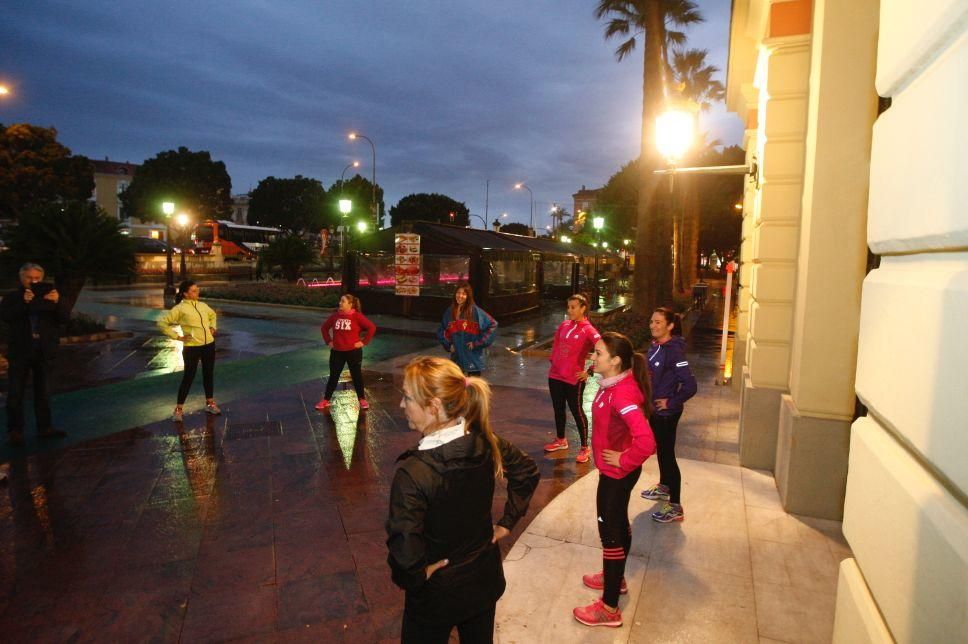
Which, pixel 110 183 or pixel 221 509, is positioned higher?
pixel 110 183

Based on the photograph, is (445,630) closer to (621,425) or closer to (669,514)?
(621,425)

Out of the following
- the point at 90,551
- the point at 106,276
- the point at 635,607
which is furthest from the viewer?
the point at 106,276

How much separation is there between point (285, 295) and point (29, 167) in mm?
28294

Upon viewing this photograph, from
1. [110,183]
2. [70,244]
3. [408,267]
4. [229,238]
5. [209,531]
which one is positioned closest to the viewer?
[209,531]

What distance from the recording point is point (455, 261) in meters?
19.9

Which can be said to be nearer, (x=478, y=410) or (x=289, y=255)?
(x=478, y=410)

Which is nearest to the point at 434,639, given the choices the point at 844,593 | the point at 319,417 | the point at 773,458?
the point at 844,593

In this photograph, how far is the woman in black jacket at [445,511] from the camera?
2.06m

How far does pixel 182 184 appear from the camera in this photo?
220 feet

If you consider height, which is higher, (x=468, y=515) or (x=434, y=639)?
(x=468, y=515)

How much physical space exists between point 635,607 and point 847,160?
141 inches

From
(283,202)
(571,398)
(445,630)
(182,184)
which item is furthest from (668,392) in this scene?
Answer: (283,202)

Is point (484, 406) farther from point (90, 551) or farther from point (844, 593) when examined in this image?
point (90, 551)


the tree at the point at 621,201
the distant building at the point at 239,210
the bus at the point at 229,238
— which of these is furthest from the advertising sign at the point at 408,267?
the distant building at the point at 239,210
